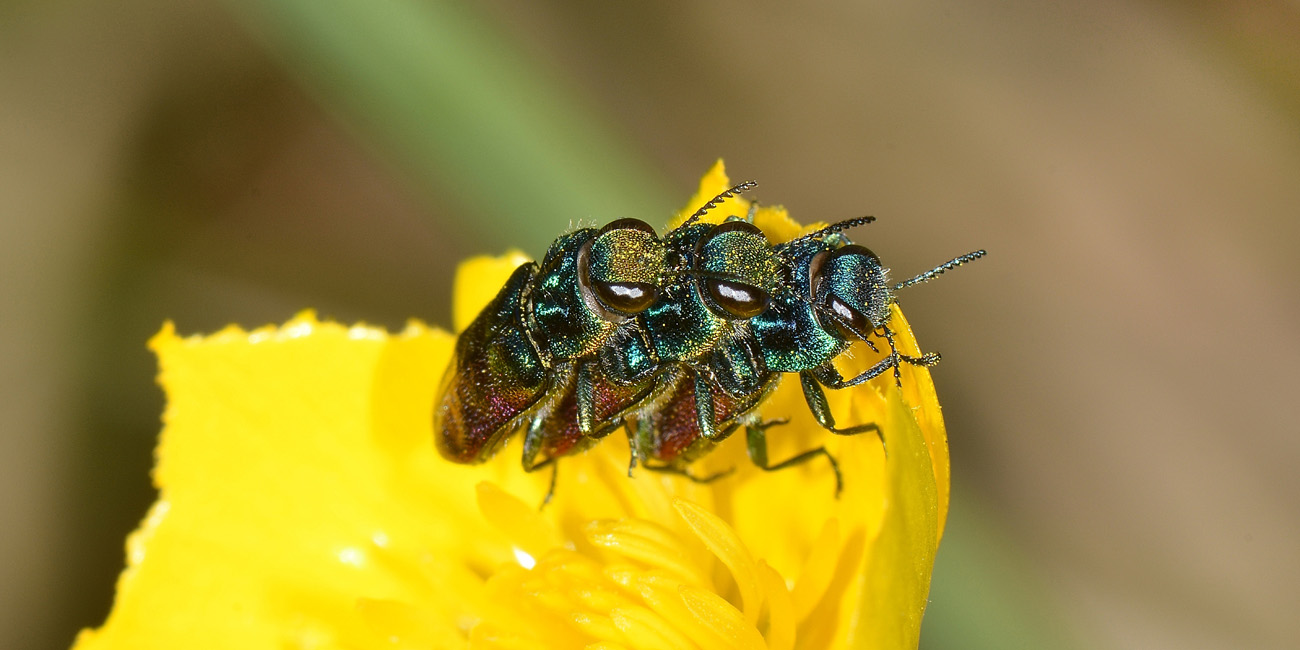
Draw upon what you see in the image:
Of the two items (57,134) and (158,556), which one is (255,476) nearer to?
(158,556)

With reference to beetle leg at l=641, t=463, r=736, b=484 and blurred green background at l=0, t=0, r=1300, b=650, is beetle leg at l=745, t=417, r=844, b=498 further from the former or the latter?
blurred green background at l=0, t=0, r=1300, b=650

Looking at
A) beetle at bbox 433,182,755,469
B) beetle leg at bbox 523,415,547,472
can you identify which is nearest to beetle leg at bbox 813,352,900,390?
beetle at bbox 433,182,755,469

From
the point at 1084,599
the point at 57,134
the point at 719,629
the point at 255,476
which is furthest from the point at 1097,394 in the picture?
the point at 57,134

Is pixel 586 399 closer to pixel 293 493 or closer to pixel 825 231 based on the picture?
pixel 825 231

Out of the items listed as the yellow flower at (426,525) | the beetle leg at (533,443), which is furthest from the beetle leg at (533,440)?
the yellow flower at (426,525)

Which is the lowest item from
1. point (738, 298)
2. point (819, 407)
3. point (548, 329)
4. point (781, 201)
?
point (819, 407)

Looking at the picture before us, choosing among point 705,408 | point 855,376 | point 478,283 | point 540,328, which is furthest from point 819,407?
point 478,283

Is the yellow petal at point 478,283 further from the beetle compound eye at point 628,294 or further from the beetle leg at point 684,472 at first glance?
the beetle compound eye at point 628,294
